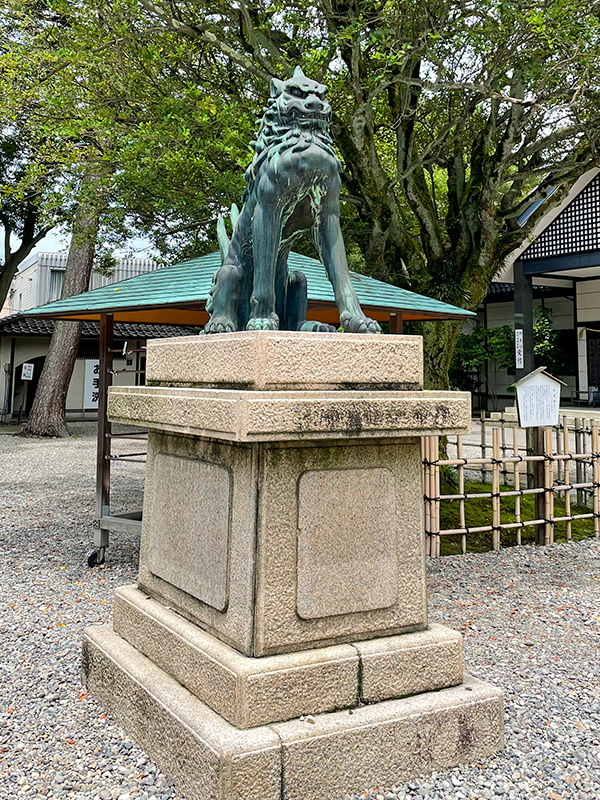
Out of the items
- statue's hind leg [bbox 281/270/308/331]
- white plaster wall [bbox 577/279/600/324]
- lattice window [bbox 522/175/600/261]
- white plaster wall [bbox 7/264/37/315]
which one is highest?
white plaster wall [bbox 7/264/37/315]

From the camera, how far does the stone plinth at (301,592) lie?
243 centimetres

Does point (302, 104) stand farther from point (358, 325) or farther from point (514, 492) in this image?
point (514, 492)

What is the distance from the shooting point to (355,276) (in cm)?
688

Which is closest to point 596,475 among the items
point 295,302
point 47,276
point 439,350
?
point 439,350

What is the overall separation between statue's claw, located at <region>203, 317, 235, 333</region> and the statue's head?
99 cm

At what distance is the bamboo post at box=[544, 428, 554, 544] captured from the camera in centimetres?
696

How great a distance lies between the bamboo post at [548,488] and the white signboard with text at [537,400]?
17cm

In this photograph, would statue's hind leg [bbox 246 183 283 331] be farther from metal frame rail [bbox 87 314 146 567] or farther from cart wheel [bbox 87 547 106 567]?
cart wheel [bbox 87 547 106 567]

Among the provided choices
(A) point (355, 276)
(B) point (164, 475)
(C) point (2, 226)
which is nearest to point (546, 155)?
(A) point (355, 276)

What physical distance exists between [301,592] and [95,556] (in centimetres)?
431

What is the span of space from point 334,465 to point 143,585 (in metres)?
1.42

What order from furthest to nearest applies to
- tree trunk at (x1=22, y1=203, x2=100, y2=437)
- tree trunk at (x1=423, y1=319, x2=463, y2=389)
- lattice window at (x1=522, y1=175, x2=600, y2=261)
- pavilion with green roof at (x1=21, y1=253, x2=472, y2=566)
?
tree trunk at (x1=22, y1=203, x2=100, y2=437) < lattice window at (x1=522, y1=175, x2=600, y2=261) < tree trunk at (x1=423, y1=319, x2=463, y2=389) < pavilion with green roof at (x1=21, y1=253, x2=472, y2=566)

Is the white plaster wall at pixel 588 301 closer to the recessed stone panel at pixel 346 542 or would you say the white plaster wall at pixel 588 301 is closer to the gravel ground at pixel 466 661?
the gravel ground at pixel 466 661

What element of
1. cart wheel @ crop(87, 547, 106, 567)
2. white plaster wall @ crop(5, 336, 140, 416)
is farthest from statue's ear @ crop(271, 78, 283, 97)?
white plaster wall @ crop(5, 336, 140, 416)
